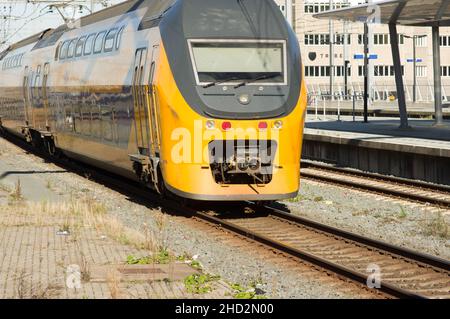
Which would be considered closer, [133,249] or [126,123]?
[133,249]

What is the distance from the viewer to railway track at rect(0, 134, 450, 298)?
9516 mm

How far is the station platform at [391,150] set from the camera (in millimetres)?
19703

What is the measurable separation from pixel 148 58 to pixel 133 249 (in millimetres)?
4184

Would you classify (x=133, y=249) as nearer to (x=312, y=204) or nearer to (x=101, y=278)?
(x=101, y=278)

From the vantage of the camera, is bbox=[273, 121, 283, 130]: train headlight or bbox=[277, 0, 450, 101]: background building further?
bbox=[277, 0, 450, 101]: background building

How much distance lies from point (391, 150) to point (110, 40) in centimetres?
781

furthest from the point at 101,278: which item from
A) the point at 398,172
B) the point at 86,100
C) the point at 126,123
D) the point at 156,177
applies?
the point at 398,172

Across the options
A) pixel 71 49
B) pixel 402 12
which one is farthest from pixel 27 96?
pixel 402 12

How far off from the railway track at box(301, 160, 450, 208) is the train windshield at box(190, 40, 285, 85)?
14.7 feet

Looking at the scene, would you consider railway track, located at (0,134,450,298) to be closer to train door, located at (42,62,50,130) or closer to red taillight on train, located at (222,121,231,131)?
red taillight on train, located at (222,121,231,131)

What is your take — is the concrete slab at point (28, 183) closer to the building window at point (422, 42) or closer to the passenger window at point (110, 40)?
the passenger window at point (110, 40)

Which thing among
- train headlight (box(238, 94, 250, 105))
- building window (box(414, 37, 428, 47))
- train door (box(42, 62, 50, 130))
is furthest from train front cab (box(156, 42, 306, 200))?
building window (box(414, 37, 428, 47))

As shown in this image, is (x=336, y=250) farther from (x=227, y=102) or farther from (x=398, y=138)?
(x=398, y=138)
